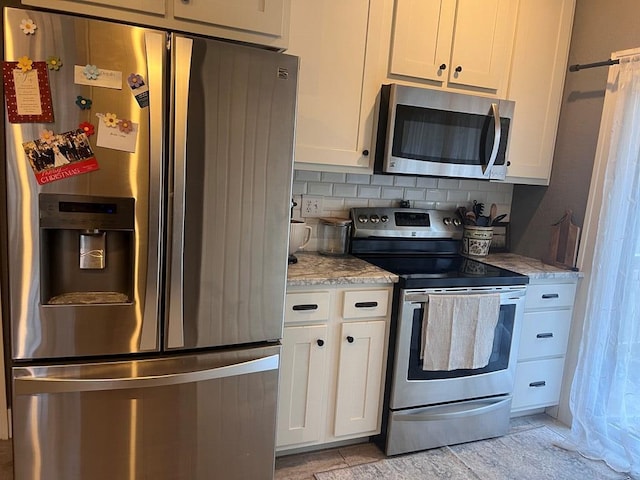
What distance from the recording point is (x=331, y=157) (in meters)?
2.37

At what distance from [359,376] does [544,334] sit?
46.9 inches

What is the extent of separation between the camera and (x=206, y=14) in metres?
1.67

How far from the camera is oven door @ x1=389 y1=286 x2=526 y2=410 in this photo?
227 centimetres

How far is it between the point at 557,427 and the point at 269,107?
8.16 feet

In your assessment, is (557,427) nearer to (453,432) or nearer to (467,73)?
(453,432)

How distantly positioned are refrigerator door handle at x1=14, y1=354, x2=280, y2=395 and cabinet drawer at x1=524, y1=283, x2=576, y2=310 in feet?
5.49

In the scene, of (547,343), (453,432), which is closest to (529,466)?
(453,432)

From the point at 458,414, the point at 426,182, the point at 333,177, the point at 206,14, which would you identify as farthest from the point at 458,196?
the point at 206,14

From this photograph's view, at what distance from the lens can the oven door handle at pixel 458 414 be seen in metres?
2.36

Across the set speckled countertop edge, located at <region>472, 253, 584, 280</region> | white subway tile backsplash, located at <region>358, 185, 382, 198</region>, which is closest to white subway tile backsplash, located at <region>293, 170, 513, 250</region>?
white subway tile backsplash, located at <region>358, 185, 382, 198</region>

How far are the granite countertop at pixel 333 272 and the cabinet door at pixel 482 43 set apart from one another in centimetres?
112

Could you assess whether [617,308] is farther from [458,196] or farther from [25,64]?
[25,64]

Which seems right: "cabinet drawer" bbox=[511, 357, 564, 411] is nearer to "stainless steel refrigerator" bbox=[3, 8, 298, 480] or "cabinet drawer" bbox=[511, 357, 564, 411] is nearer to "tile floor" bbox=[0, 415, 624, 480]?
"tile floor" bbox=[0, 415, 624, 480]

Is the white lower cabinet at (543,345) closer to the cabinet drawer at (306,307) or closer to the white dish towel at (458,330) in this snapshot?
the white dish towel at (458,330)
